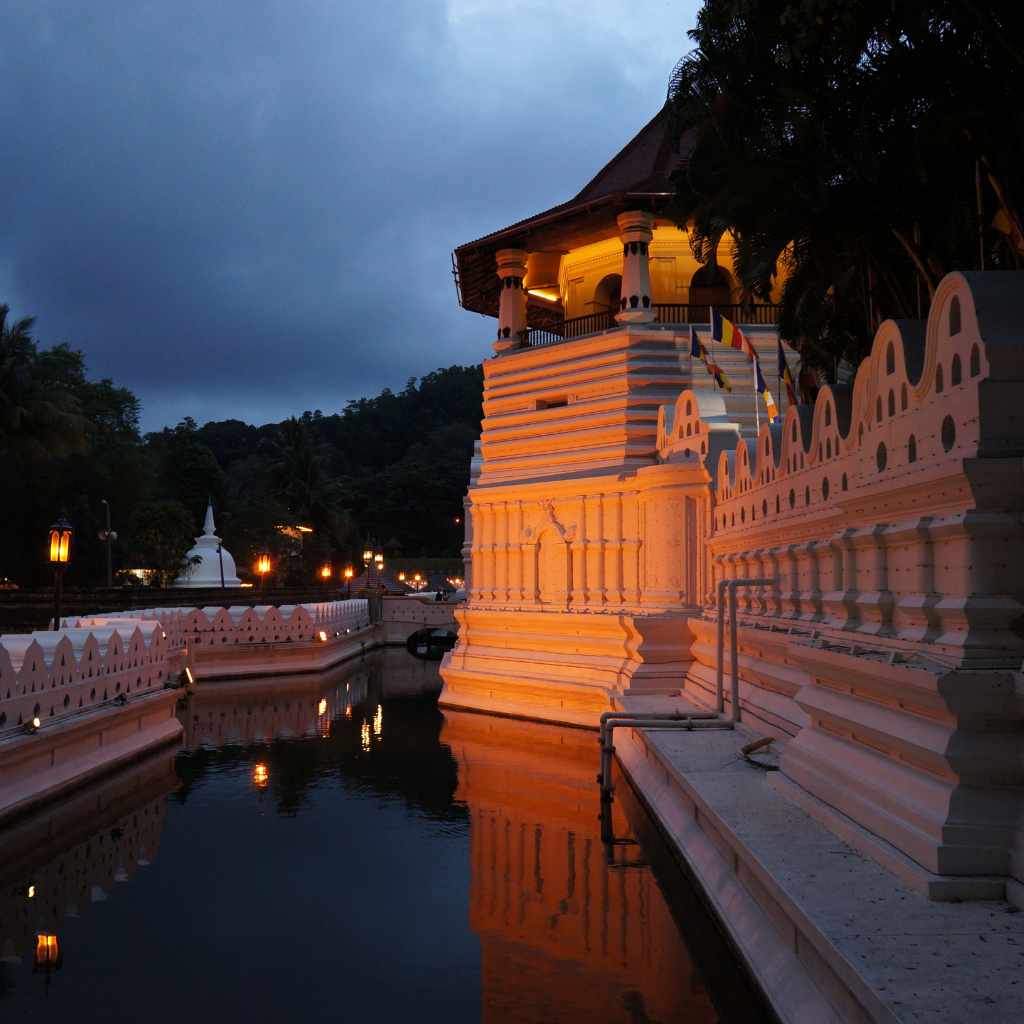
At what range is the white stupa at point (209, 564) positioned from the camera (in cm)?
4716

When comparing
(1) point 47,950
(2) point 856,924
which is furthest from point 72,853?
(2) point 856,924

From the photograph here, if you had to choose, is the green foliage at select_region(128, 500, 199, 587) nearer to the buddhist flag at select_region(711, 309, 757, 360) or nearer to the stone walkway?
the buddhist flag at select_region(711, 309, 757, 360)

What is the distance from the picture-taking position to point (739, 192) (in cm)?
1085

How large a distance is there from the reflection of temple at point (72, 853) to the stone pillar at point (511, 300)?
12.0 m

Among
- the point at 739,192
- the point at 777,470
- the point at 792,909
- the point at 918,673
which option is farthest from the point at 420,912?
the point at 739,192

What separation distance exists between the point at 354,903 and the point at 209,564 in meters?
42.7

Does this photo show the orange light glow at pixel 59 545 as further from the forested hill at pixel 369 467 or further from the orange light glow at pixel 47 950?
the forested hill at pixel 369 467

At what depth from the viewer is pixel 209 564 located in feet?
159

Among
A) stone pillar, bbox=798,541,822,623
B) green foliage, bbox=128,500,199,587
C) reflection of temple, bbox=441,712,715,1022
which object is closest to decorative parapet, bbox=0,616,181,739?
reflection of temple, bbox=441,712,715,1022

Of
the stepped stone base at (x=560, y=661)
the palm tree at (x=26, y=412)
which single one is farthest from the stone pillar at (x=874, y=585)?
the palm tree at (x=26, y=412)

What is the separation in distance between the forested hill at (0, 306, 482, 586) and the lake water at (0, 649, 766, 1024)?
26413 mm

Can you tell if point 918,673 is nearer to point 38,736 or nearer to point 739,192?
point 739,192

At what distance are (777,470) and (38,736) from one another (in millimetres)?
7644

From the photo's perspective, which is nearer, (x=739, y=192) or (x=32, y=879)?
(x=32, y=879)
